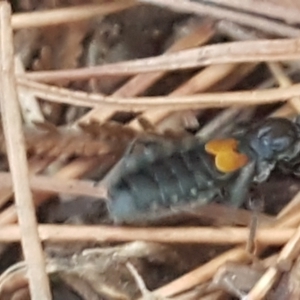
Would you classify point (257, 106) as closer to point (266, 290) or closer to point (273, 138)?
point (273, 138)

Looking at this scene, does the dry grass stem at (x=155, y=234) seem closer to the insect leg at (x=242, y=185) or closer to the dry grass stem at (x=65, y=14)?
the insect leg at (x=242, y=185)

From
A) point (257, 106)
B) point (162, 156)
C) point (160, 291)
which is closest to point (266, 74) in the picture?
point (257, 106)

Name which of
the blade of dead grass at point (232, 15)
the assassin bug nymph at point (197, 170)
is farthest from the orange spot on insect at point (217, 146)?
the blade of dead grass at point (232, 15)

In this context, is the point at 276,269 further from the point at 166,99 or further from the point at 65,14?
the point at 65,14

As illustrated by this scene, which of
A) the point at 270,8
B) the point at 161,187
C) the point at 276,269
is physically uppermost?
the point at 270,8

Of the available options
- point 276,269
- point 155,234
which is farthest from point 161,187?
point 276,269

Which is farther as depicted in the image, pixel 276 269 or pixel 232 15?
pixel 232 15

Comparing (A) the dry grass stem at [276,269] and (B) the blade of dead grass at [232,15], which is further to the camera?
(B) the blade of dead grass at [232,15]
